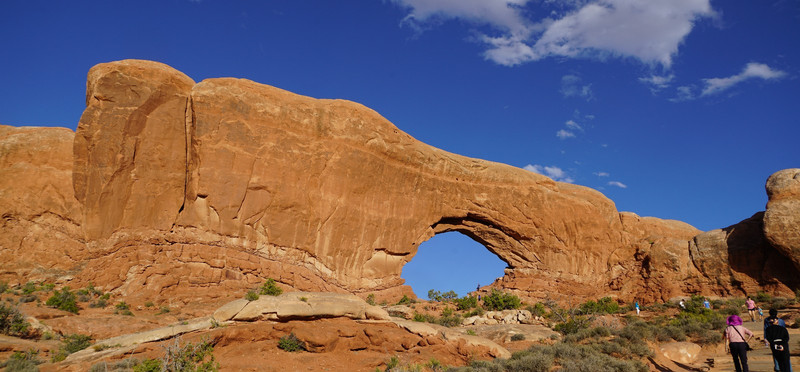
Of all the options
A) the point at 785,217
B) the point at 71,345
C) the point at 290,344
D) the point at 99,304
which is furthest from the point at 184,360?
the point at 785,217

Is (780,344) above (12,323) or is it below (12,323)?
above

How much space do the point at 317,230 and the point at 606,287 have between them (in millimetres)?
22785

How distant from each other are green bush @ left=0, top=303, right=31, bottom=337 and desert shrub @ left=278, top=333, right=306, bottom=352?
9.58 meters

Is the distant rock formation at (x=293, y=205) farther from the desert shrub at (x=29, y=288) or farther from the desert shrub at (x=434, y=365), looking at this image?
the desert shrub at (x=434, y=365)

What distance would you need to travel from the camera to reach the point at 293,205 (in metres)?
28.6

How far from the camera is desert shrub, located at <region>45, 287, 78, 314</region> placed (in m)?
20.1

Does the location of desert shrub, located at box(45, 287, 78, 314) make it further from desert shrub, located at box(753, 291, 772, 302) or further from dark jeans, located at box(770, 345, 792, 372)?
desert shrub, located at box(753, 291, 772, 302)

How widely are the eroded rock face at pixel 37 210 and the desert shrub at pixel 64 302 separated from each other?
2.82m

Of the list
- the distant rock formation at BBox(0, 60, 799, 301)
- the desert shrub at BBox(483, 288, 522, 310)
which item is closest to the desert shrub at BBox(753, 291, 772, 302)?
the distant rock formation at BBox(0, 60, 799, 301)

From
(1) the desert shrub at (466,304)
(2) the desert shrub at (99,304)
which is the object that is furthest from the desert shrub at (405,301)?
(2) the desert shrub at (99,304)

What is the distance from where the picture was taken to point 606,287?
38.4 metres

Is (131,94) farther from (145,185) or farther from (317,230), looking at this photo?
(317,230)

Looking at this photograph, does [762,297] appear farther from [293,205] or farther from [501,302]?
[293,205]

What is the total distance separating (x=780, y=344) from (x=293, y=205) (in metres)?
23.1
